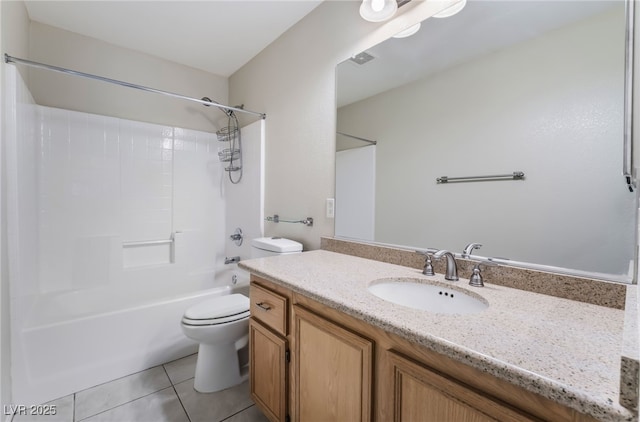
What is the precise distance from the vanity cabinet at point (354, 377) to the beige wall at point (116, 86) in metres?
2.08

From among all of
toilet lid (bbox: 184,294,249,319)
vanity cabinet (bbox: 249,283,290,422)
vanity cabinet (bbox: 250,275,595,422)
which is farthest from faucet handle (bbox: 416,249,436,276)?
toilet lid (bbox: 184,294,249,319)

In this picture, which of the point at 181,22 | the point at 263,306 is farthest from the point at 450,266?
the point at 181,22

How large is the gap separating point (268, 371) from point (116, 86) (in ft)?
8.32

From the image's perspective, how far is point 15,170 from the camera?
4.80 feet

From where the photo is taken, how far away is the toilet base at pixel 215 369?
1.63 metres

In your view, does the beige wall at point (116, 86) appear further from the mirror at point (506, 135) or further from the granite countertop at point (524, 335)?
the granite countertop at point (524, 335)

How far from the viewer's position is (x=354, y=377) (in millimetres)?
826

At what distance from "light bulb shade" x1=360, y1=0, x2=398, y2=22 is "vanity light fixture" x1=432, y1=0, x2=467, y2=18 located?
206mm

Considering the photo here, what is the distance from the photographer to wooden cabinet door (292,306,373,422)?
2.62 ft

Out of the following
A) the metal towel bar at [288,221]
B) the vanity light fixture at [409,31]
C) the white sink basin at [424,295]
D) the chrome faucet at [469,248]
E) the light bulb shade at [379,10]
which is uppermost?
the light bulb shade at [379,10]

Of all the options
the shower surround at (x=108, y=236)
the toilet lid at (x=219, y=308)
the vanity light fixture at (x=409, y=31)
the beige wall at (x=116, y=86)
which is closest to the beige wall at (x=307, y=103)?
the vanity light fixture at (x=409, y=31)

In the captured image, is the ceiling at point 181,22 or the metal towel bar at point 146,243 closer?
the ceiling at point 181,22

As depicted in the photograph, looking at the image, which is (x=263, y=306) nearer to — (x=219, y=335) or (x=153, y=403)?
(x=219, y=335)

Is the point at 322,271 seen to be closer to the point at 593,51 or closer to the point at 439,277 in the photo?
the point at 439,277
